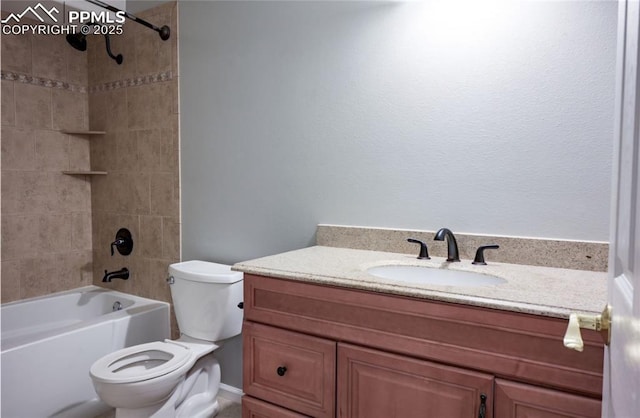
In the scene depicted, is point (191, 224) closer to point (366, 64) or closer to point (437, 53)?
point (366, 64)

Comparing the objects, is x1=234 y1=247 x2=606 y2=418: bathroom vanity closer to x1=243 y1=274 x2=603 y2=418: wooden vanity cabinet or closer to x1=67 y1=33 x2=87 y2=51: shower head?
x1=243 y1=274 x2=603 y2=418: wooden vanity cabinet

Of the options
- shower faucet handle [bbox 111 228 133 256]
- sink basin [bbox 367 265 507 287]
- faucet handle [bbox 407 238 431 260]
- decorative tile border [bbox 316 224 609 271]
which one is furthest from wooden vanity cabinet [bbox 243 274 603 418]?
shower faucet handle [bbox 111 228 133 256]

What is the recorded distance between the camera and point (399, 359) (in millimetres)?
1178

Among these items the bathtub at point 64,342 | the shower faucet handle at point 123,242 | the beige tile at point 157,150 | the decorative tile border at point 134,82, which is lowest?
the bathtub at point 64,342

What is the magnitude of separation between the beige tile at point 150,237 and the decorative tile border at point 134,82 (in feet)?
2.79

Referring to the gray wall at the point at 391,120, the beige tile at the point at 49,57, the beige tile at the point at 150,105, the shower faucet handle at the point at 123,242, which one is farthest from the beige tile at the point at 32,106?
the gray wall at the point at 391,120

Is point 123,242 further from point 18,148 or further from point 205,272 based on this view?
point 205,272

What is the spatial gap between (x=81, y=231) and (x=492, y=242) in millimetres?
2709

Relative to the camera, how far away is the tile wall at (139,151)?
8.34ft

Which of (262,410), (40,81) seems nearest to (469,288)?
(262,410)

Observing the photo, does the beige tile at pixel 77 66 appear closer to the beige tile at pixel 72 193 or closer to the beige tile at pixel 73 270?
the beige tile at pixel 72 193

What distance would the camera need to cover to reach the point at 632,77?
541mm

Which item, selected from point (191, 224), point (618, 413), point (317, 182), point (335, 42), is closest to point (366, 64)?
point (335, 42)

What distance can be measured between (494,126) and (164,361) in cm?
178
